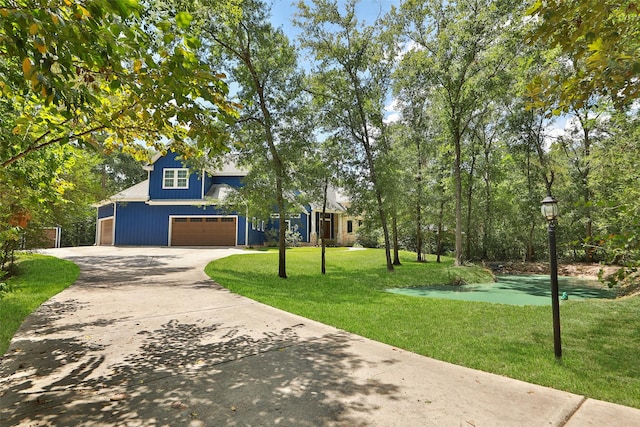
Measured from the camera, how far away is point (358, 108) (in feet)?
50.6

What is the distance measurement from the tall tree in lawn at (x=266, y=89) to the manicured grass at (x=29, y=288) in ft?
21.5

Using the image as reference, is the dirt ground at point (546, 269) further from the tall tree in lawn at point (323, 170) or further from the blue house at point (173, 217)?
the tall tree in lawn at point (323, 170)

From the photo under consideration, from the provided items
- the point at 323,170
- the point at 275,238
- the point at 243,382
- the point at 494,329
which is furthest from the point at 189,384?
the point at 275,238

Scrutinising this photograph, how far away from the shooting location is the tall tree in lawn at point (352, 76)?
14742mm

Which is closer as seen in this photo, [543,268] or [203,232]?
[543,268]

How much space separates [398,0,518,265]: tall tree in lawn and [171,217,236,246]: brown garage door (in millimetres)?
14925

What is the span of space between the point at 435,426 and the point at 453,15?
18.3 meters

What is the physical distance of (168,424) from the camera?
2646 mm

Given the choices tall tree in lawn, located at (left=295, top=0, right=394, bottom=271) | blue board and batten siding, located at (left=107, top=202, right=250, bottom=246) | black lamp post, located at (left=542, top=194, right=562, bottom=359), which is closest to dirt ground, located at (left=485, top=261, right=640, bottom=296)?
tall tree in lawn, located at (left=295, top=0, right=394, bottom=271)

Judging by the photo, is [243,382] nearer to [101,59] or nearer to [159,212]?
[101,59]

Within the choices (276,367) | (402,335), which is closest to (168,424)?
(276,367)

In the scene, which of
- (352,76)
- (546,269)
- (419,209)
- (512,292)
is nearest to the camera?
(512,292)

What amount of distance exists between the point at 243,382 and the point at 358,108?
1385 centimetres

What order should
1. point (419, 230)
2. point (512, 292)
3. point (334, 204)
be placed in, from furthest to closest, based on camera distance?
point (334, 204) → point (419, 230) → point (512, 292)
